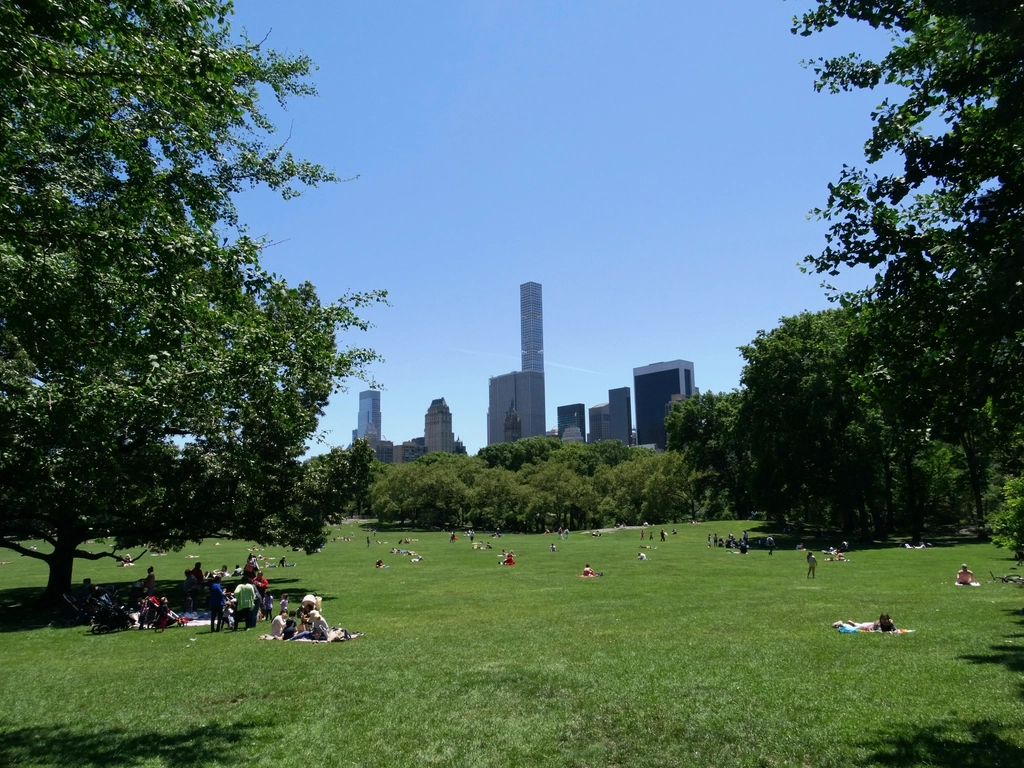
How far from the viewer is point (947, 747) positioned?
816 centimetres

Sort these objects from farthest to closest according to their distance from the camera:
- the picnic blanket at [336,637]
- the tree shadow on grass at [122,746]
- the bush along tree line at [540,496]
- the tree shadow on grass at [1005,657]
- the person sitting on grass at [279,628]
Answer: the bush along tree line at [540,496]
the person sitting on grass at [279,628]
the picnic blanket at [336,637]
the tree shadow on grass at [1005,657]
the tree shadow on grass at [122,746]

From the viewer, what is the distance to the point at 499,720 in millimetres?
9602

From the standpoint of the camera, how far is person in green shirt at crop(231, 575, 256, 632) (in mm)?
19562

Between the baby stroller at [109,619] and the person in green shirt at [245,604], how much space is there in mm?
3206

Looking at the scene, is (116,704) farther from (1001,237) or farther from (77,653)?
(1001,237)

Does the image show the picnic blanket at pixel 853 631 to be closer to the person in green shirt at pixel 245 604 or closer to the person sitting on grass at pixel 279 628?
the person sitting on grass at pixel 279 628

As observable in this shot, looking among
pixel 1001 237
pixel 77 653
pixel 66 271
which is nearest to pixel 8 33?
pixel 66 271

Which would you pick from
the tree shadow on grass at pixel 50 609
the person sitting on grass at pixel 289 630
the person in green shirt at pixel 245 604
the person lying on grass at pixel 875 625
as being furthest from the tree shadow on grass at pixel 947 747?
the tree shadow on grass at pixel 50 609

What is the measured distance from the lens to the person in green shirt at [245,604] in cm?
1956

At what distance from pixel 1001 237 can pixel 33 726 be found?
14.8 metres

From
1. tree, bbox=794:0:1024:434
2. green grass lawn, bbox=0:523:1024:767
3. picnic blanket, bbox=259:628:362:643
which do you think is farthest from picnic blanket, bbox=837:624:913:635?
picnic blanket, bbox=259:628:362:643

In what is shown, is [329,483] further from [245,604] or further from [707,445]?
[707,445]

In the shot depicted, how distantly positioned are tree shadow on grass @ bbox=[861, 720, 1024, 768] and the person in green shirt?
16.1 metres

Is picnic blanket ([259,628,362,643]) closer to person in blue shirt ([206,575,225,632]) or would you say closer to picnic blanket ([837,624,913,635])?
person in blue shirt ([206,575,225,632])
